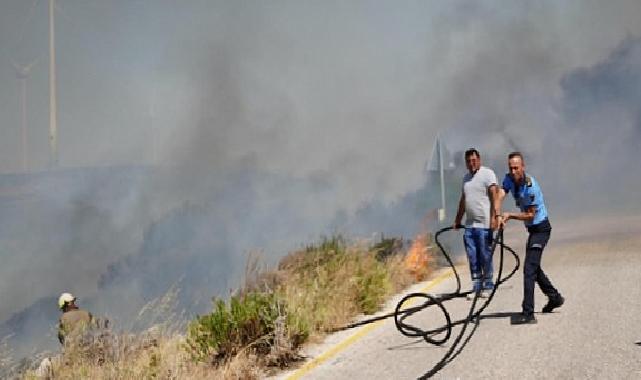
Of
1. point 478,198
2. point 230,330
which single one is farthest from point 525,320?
point 230,330

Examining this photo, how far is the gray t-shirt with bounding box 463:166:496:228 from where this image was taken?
970 centimetres

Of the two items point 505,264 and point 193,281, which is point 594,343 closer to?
point 505,264

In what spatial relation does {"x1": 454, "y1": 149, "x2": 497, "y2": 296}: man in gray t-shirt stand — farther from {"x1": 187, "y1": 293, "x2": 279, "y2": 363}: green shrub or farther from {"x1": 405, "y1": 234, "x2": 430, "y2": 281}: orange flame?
{"x1": 187, "y1": 293, "x2": 279, "y2": 363}: green shrub

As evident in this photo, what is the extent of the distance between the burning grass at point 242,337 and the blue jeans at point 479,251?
1.40m

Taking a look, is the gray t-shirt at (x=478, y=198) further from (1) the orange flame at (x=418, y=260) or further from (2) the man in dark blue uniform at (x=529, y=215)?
(1) the orange flame at (x=418, y=260)

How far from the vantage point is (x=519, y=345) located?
6746mm

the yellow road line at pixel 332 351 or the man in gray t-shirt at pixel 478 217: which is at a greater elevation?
the man in gray t-shirt at pixel 478 217

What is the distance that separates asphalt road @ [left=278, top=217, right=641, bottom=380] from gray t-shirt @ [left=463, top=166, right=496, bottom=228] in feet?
3.37

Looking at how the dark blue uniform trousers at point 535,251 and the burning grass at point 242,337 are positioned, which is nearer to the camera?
the burning grass at point 242,337

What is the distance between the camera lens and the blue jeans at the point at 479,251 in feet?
31.6

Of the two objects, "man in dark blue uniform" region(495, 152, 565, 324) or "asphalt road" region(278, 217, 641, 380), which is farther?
"man in dark blue uniform" region(495, 152, 565, 324)

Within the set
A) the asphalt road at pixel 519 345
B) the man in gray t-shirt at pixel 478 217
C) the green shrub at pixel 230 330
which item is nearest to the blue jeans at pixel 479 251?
the man in gray t-shirt at pixel 478 217

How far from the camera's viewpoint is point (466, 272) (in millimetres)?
13484

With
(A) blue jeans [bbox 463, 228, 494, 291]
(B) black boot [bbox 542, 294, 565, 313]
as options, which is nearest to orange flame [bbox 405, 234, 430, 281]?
(A) blue jeans [bbox 463, 228, 494, 291]
